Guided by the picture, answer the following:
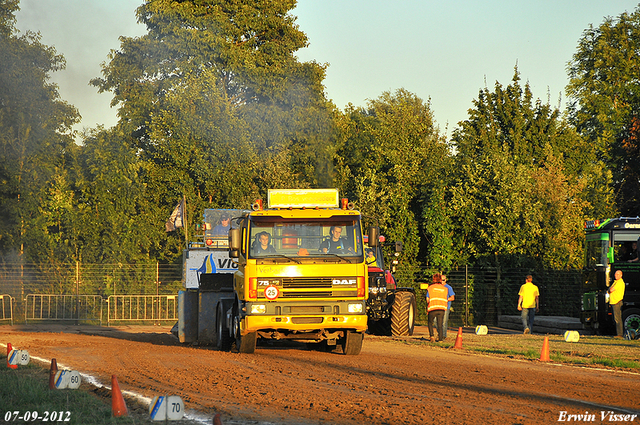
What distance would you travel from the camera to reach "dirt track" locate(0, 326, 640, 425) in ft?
29.8

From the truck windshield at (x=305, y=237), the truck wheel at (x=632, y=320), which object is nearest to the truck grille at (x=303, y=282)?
the truck windshield at (x=305, y=237)

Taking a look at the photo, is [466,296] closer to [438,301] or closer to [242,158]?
[438,301]

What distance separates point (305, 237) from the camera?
15.4 m

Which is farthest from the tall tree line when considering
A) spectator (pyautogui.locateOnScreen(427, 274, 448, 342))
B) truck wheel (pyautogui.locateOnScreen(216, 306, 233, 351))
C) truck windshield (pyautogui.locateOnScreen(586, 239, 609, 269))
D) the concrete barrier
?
truck wheel (pyautogui.locateOnScreen(216, 306, 233, 351))

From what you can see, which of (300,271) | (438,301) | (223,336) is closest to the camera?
(300,271)

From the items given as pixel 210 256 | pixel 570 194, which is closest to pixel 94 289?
pixel 210 256

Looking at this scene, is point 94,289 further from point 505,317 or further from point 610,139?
point 610,139

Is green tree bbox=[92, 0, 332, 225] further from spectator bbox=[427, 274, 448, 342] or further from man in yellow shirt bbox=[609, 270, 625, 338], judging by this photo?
man in yellow shirt bbox=[609, 270, 625, 338]

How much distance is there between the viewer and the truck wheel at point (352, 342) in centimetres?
1614

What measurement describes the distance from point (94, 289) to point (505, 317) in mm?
17672

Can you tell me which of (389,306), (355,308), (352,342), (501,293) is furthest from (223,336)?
(501,293)

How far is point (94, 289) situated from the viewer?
34062 mm

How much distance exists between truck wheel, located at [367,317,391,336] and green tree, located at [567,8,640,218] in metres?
28.7

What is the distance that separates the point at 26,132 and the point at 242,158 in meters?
11.9
